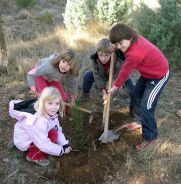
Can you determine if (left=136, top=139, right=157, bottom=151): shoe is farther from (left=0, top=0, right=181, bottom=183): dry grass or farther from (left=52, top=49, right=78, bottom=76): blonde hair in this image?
(left=52, top=49, right=78, bottom=76): blonde hair

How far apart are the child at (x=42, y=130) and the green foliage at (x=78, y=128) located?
161mm

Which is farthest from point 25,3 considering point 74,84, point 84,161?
point 84,161

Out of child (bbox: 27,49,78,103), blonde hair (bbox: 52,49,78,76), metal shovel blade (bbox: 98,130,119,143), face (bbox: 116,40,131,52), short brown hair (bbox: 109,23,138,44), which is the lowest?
metal shovel blade (bbox: 98,130,119,143)

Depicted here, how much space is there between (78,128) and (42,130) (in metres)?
0.46

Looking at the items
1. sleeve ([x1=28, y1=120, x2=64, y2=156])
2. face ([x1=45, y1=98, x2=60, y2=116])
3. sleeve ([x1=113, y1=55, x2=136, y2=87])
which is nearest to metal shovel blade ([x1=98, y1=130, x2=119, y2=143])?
sleeve ([x1=28, y1=120, x2=64, y2=156])

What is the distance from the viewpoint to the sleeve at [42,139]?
10.8ft

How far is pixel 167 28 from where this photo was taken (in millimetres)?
5738

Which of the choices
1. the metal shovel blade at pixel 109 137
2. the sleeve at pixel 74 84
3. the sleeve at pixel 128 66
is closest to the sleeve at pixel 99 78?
the sleeve at pixel 74 84

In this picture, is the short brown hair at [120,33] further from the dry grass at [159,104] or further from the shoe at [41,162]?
the shoe at [41,162]

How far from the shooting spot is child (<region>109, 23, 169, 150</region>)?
128 inches

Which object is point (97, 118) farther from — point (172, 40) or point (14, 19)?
point (14, 19)

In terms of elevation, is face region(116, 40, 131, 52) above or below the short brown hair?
below

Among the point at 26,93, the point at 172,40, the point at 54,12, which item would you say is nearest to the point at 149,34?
the point at 172,40

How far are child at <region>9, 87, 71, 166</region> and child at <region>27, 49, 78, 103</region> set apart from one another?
596 millimetres
